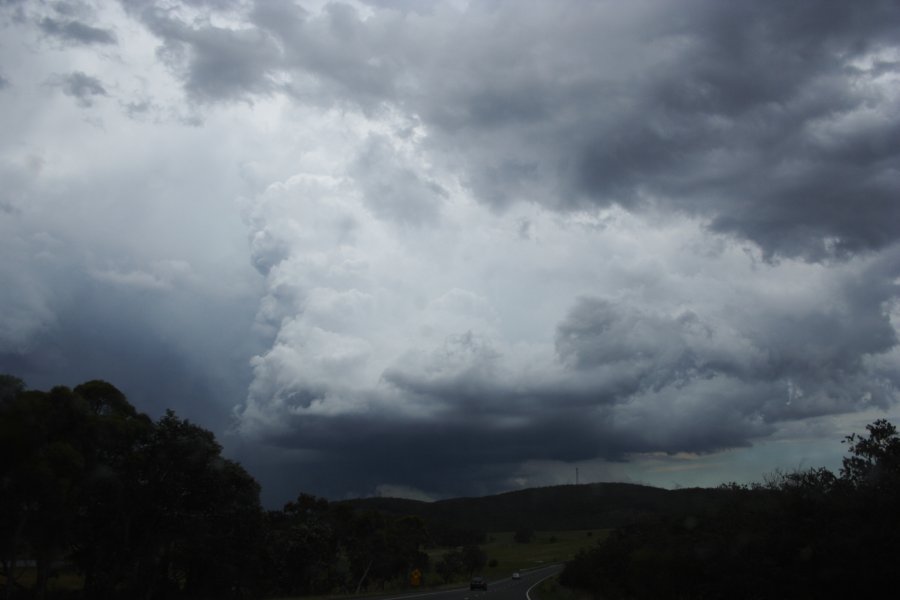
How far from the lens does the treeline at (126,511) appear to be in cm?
3372

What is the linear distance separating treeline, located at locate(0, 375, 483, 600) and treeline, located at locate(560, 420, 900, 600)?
24.7 metres

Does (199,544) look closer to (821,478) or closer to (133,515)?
(133,515)

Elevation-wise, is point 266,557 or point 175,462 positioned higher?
point 175,462

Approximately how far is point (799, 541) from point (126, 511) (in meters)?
34.9

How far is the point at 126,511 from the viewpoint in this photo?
43.8 m

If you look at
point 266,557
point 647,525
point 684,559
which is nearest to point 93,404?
point 266,557

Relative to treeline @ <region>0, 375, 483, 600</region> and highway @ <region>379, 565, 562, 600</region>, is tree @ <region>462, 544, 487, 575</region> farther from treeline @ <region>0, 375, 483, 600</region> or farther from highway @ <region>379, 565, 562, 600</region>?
treeline @ <region>0, 375, 483, 600</region>

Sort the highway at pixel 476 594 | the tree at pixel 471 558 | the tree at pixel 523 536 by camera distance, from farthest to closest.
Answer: the tree at pixel 523 536 → the tree at pixel 471 558 → the highway at pixel 476 594

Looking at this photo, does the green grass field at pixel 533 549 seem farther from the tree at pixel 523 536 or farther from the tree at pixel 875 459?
the tree at pixel 875 459

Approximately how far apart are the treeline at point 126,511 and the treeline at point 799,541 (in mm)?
24707

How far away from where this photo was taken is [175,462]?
151 feet

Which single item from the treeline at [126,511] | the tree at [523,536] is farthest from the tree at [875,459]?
the tree at [523,536]

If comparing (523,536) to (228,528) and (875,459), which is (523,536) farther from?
(875,459)

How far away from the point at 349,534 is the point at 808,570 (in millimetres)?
57585
